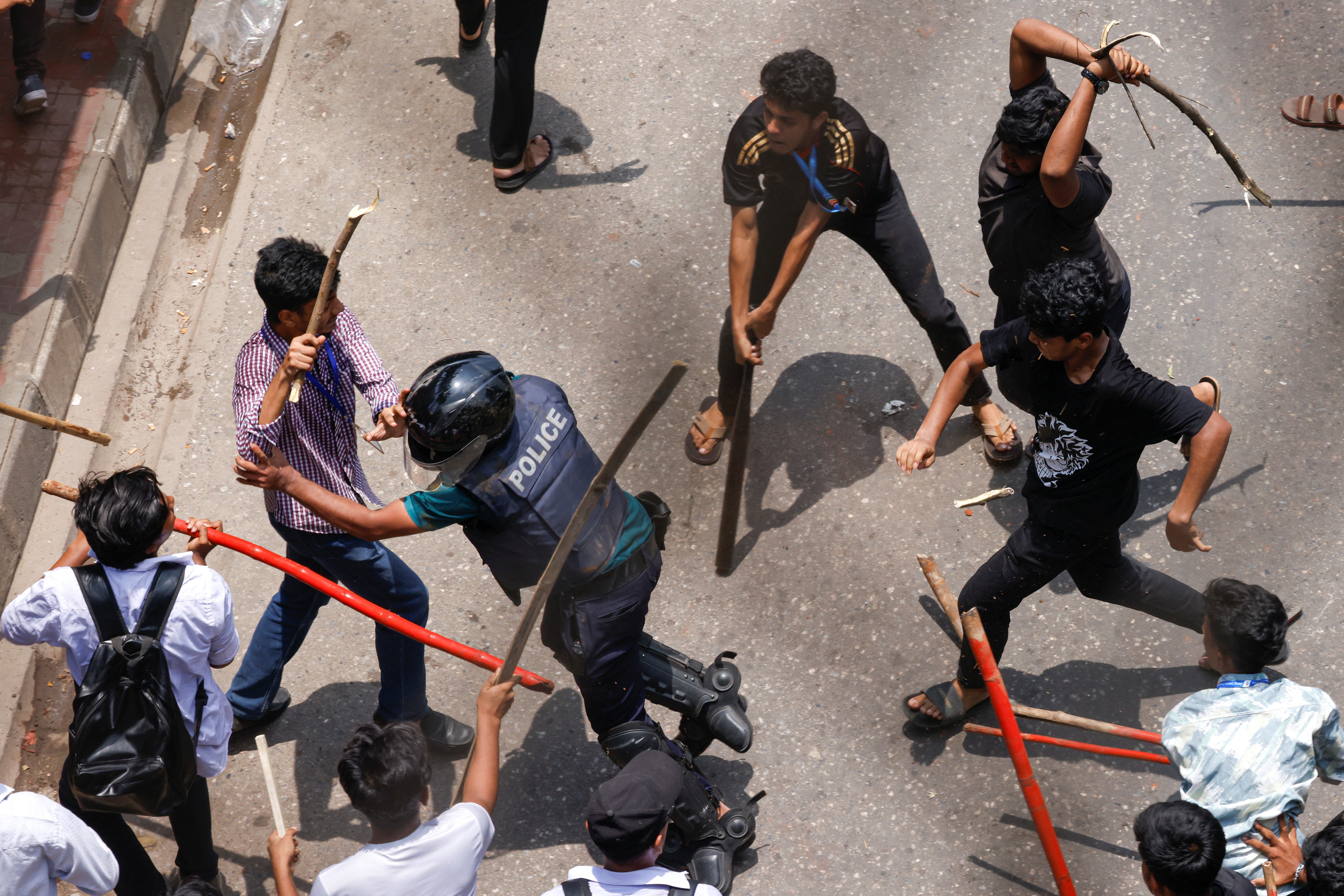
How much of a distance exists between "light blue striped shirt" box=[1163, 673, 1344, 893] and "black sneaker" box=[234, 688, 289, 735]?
10.4 feet

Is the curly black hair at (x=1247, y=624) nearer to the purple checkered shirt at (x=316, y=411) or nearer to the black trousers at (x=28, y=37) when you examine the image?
the purple checkered shirt at (x=316, y=411)

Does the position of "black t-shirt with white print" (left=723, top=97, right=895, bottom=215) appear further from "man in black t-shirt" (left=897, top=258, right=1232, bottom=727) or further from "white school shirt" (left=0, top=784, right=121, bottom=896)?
"white school shirt" (left=0, top=784, right=121, bottom=896)

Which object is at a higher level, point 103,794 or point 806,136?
point 806,136

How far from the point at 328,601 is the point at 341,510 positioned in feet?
3.37

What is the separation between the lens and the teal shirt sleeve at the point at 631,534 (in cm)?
361

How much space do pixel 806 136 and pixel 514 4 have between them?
207cm

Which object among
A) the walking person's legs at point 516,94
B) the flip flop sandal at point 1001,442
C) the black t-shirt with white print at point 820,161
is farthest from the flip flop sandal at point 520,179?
the flip flop sandal at point 1001,442

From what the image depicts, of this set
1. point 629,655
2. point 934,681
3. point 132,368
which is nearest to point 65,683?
point 132,368

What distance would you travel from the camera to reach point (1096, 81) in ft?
13.1

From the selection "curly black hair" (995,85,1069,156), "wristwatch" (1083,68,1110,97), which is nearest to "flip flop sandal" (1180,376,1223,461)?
"curly black hair" (995,85,1069,156)

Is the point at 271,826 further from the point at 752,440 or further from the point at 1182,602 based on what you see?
the point at 1182,602

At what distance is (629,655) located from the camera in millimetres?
3715

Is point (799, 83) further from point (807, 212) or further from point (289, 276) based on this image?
point (289, 276)

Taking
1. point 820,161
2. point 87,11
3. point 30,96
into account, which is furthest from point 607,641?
point 87,11
